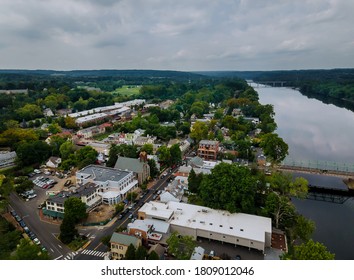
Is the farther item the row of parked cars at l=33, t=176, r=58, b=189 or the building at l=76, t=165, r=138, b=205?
the row of parked cars at l=33, t=176, r=58, b=189

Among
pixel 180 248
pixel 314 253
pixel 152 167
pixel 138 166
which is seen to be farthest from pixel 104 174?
pixel 314 253

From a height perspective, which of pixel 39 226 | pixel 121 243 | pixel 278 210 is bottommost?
pixel 39 226

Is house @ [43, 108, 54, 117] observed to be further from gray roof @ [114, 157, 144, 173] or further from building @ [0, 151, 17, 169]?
gray roof @ [114, 157, 144, 173]

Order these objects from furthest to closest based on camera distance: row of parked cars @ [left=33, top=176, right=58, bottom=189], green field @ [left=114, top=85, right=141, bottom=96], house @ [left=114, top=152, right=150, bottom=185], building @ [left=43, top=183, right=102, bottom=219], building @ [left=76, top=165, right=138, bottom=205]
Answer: green field @ [left=114, top=85, right=141, bottom=96] < house @ [left=114, top=152, right=150, bottom=185] < row of parked cars @ [left=33, top=176, right=58, bottom=189] < building @ [left=76, top=165, right=138, bottom=205] < building @ [left=43, top=183, right=102, bottom=219]

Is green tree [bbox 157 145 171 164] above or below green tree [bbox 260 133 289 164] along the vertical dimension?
below

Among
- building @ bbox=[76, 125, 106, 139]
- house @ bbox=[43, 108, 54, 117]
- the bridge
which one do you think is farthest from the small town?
house @ bbox=[43, 108, 54, 117]

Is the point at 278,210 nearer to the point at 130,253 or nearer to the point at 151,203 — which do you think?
the point at 151,203
